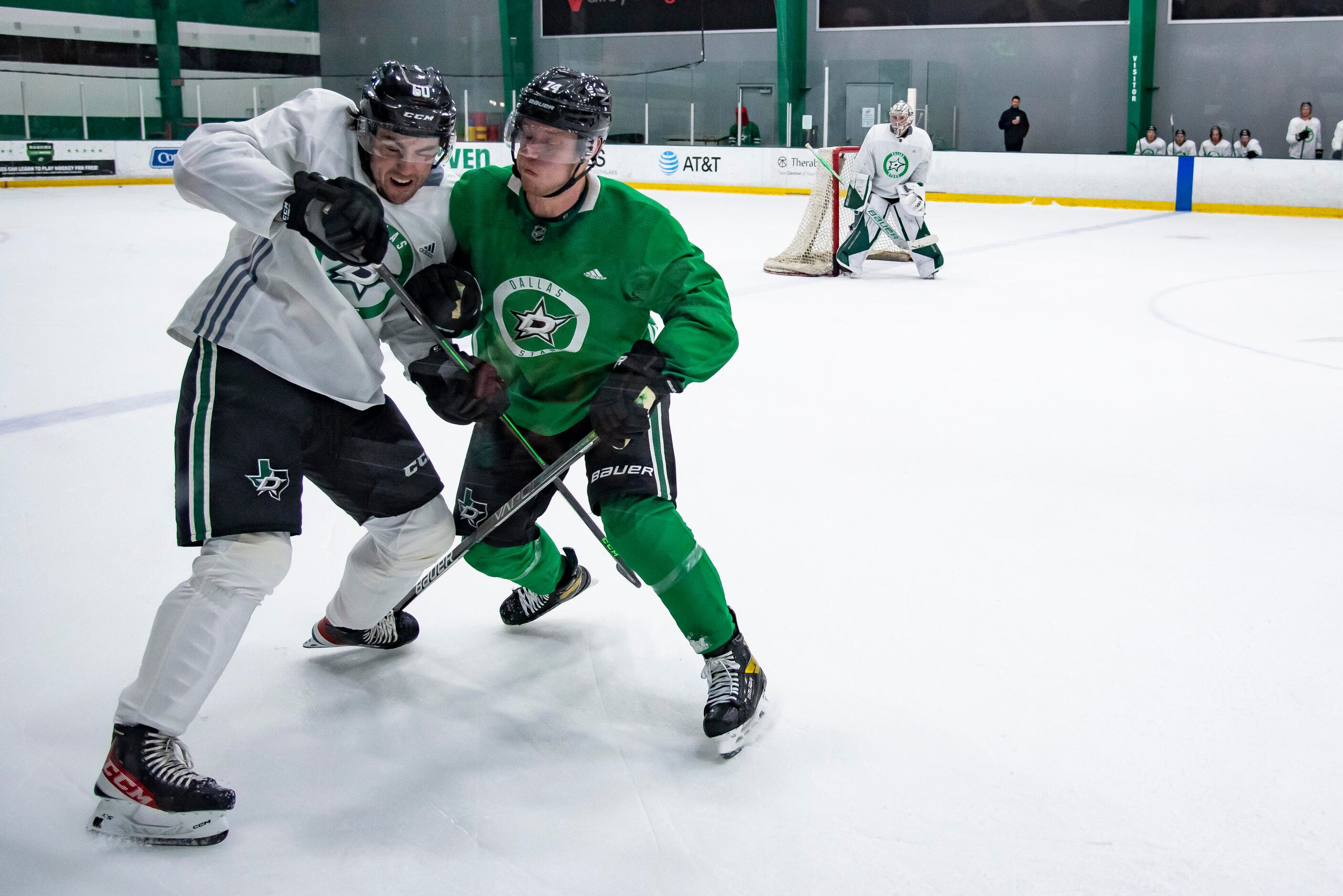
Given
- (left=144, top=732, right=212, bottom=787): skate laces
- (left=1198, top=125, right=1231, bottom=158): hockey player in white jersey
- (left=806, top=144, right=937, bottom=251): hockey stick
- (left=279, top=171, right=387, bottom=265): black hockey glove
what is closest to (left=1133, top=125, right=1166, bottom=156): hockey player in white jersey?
(left=1198, top=125, right=1231, bottom=158): hockey player in white jersey

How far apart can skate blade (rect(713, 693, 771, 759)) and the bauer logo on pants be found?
0.77m

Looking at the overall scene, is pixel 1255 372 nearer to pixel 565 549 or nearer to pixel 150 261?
pixel 565 549

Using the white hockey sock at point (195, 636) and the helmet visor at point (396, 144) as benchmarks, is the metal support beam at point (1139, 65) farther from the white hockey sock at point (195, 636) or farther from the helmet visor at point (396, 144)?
the white hockey sock at point (195, 636)

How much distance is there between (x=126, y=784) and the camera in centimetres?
158

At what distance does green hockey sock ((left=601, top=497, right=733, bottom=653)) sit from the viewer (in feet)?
6.04

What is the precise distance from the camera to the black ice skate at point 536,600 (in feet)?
7.64

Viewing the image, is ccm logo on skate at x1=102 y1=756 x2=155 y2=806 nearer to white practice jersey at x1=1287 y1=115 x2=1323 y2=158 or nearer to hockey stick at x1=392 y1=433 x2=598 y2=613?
hockey stick at x1=392 y1=433 x2=598 y2=613

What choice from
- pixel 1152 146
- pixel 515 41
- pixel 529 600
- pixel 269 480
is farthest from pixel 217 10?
pixel 269 480

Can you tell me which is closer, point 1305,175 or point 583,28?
point 1305,175

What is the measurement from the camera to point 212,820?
159cm

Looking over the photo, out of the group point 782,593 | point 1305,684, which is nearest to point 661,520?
point 782,593

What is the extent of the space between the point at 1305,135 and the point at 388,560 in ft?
47.2

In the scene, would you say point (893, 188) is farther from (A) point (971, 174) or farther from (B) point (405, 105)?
(A) point (971, 174)

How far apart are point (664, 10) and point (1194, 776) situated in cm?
1806
